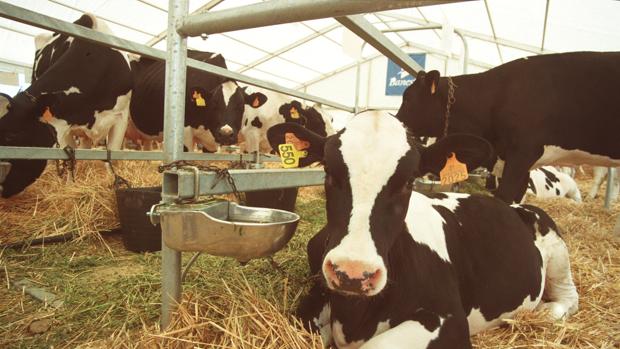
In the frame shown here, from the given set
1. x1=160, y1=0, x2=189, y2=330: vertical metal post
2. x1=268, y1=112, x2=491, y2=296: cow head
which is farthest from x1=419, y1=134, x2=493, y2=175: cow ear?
x1=160, y1=0, x2=189, y2=330: vertical metal post

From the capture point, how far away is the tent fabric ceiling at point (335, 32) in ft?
34.6

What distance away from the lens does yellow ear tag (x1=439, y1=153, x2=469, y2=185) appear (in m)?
1.87

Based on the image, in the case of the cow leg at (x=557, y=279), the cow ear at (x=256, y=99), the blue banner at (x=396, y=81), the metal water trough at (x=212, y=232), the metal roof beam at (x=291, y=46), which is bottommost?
the cow leg at (x=557, y=279)

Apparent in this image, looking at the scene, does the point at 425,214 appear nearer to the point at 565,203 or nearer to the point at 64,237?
the point at 64,237

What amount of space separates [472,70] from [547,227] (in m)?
18.8

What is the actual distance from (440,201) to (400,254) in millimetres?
832

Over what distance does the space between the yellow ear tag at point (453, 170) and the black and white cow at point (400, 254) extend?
0.11ft

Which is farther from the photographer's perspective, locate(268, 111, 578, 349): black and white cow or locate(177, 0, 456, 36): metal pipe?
locate(268, 111, 578, 349): black and white cow

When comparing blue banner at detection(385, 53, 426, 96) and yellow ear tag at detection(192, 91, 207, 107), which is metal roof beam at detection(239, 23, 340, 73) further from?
yellow ear tag at detection(192, 91, 207, 107)

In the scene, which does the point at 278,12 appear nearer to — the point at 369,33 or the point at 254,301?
the point at 369,33

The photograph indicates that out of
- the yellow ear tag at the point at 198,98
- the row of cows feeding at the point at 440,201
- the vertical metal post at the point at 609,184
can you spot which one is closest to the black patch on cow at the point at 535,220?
the row of cows feeding at the point at 440,201

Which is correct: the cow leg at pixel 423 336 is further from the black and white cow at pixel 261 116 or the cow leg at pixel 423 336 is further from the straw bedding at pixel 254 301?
the black and white cow at pixel 261 116

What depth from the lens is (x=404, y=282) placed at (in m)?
1.71

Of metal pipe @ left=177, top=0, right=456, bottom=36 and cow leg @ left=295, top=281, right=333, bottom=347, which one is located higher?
metal pipe @ left=177, top=0, right=456, bottom=36
